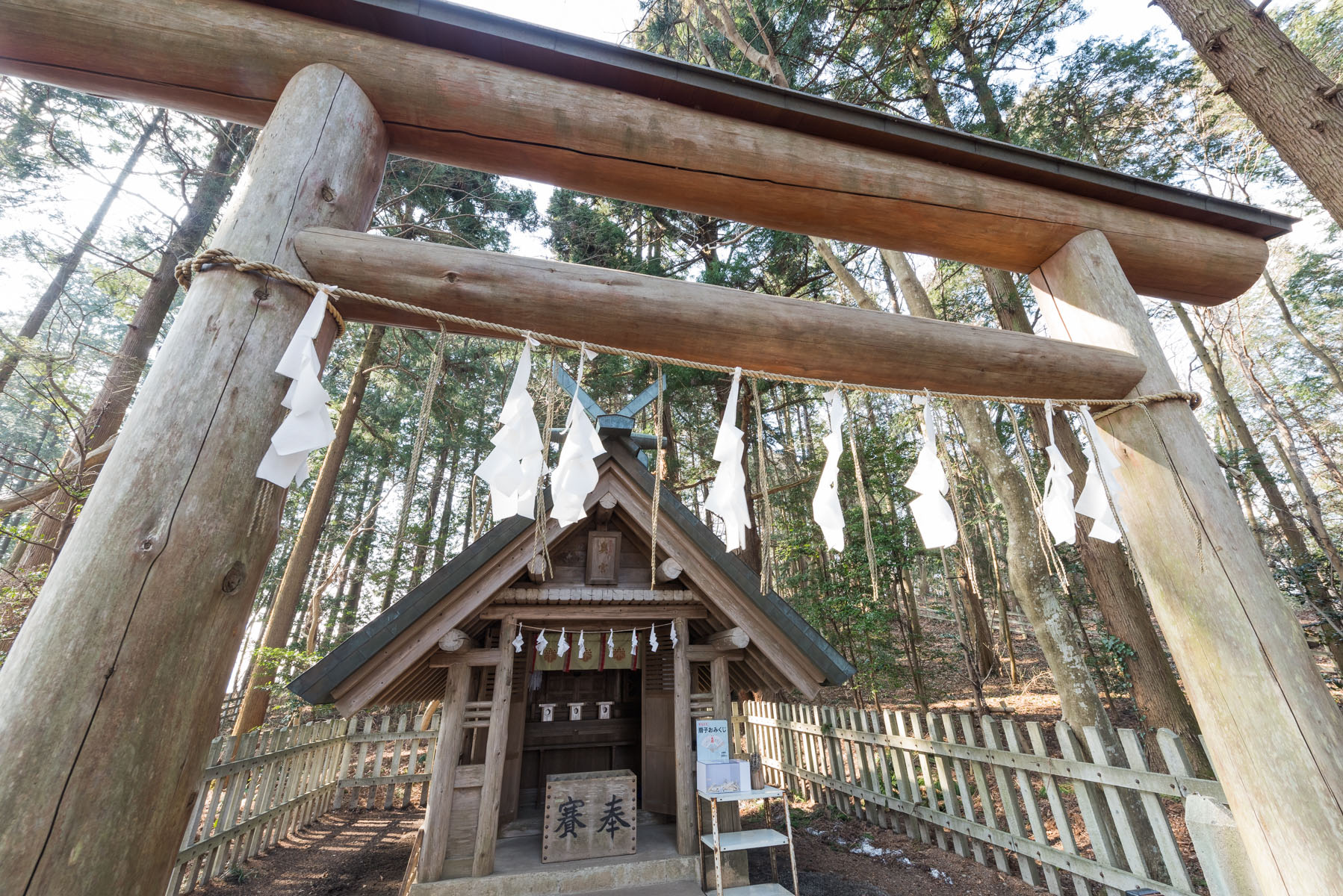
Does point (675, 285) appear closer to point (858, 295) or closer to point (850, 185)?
point (850, 185)

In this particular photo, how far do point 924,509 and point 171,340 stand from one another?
270 cm

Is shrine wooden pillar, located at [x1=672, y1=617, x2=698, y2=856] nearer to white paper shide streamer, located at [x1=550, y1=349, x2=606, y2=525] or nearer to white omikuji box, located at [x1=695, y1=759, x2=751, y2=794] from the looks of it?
white omikuji box, located at [x1=695, y1=759, x2=751, y2=794]

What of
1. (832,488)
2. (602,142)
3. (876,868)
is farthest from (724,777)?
(602,142)

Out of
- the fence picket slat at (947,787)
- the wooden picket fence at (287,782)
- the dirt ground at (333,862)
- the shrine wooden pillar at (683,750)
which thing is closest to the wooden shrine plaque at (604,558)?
the shrine wooden pillar at (683,750)

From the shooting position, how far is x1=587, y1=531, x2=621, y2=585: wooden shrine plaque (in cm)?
489

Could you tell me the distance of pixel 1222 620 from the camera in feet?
6.73

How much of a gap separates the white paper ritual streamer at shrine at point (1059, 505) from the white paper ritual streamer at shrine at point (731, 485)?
4.63ft

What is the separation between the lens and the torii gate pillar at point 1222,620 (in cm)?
180

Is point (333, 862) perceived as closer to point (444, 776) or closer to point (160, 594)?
point (444, 776)

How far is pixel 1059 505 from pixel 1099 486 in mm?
212

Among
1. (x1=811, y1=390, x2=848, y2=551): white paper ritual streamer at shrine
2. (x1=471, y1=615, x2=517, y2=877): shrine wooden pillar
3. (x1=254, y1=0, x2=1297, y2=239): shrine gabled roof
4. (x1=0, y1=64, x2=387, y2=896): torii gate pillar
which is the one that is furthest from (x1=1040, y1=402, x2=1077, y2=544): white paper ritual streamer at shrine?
(x1=471, y1=615, x2=517, y2=877): shrine wooden pillar

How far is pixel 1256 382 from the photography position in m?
10.8

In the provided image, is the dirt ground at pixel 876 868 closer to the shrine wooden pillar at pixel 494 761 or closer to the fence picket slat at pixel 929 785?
the fence picket slat at pixel 929 785

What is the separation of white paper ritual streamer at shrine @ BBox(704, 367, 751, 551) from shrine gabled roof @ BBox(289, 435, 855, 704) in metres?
2.31
